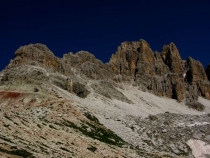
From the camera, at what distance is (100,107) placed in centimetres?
8638

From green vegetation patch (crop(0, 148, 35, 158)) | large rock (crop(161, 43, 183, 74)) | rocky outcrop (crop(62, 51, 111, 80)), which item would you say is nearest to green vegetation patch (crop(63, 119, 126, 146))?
green vegetation patch (crop(0, 148, 35, 158))

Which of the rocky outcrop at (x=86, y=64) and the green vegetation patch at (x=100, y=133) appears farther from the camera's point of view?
the rocky outcrop at (x=86, y=64)

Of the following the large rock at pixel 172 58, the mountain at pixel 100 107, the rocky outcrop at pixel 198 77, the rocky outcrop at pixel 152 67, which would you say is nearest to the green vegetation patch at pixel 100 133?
the mountain at pixel 100 107

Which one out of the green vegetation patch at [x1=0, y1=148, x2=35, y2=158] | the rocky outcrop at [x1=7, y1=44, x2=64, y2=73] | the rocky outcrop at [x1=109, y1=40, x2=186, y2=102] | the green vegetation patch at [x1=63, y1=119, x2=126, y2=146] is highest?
the rocky outcrop at [x1=109, y1=40, x2=186, y2=102]

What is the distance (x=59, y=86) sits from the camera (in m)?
94.6

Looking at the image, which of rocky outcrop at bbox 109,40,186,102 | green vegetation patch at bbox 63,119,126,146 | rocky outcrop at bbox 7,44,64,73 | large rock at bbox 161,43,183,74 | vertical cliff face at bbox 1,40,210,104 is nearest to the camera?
green vegetation patch at bbox 63,119,126,146

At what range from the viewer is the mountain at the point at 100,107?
4041 cm

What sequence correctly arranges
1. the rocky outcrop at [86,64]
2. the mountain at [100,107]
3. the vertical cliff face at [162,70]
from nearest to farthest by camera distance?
the mountain at [100,107], the rocky outcrop at [86,64], the vertical cliff face at [162,70]

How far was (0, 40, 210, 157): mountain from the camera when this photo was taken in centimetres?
4041

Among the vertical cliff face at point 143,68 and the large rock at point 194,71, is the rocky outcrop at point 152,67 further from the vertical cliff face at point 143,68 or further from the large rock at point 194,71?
the large rock at point 194,71

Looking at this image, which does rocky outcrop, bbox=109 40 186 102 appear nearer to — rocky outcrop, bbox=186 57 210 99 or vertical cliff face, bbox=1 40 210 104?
vertical cliff face, bbox=1 40 210 104

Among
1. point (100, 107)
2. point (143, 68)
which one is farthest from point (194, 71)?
point (100, 107)

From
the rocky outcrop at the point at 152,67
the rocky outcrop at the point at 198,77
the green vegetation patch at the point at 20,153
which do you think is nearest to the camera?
the green vegetation patch at the point at 20,153

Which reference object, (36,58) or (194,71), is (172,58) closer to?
(194,71)
